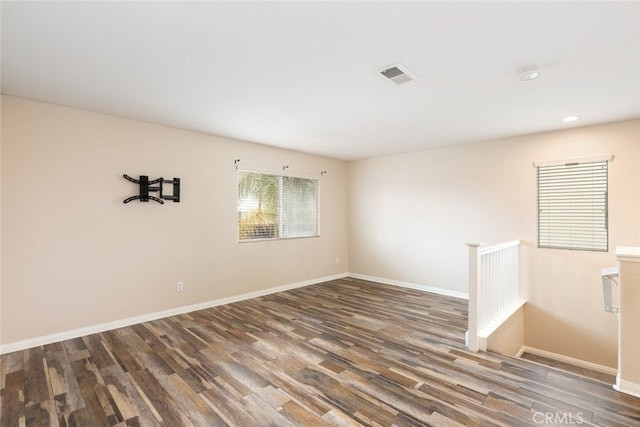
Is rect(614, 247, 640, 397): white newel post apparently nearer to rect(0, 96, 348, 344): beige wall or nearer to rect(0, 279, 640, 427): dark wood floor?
rect(0, 279, 640, 427): dark wood floor

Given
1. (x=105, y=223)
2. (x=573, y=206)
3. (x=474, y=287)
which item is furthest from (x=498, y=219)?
(x=105, y=223)

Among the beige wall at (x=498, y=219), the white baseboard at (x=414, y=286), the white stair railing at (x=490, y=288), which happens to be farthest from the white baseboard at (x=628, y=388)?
the white baseboard at (x=414, y=286)

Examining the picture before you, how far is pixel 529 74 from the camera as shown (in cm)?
246

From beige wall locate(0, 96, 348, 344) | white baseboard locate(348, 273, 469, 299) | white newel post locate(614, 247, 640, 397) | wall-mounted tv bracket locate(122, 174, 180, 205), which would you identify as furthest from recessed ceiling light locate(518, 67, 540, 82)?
wall-mounted tv bracket locate(122, 174, 180, 205)

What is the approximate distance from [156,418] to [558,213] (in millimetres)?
5038

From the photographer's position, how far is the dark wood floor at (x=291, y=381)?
2041 mm

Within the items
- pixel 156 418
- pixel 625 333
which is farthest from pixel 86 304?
pixel 625 333

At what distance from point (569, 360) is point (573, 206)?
81.1 inches

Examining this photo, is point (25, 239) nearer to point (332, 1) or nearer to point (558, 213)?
point (332, 1)

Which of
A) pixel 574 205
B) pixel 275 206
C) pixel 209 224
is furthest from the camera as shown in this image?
pixel 275 206

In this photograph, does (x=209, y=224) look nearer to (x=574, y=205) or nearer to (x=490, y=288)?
(x=490, y=288)

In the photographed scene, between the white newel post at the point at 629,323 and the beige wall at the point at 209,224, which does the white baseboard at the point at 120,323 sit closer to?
the beige wall at the point at 209,224

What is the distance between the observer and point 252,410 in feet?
6.91

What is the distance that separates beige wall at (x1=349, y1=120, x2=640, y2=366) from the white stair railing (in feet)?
1.32
